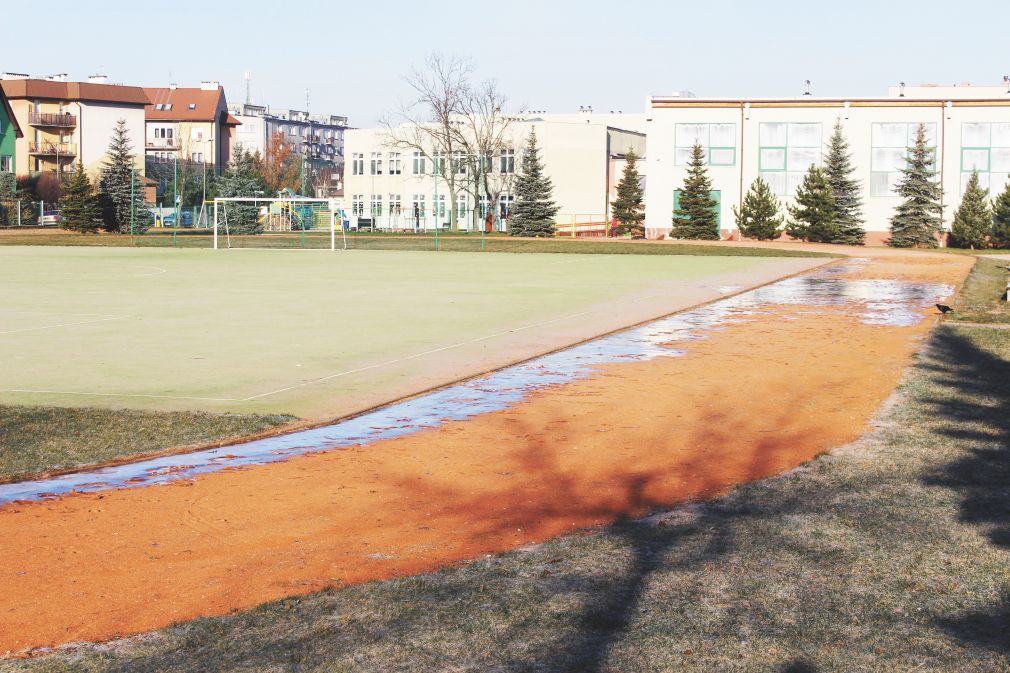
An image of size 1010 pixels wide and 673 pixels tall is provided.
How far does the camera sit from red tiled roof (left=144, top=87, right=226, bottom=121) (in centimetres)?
12838

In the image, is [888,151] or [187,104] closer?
[888,151]

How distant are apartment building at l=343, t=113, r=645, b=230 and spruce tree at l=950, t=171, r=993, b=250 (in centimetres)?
2582

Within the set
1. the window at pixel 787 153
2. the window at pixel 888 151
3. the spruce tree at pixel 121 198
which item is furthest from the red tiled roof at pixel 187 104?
the window at pixel 888 151

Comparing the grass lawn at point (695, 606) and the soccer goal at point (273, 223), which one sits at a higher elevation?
the soccer goal at point (273, 223)

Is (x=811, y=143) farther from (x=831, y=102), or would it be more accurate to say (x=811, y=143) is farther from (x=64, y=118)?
(x=64, y=118)

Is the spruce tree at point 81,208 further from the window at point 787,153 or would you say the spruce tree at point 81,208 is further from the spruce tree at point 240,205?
the window at point 787,153

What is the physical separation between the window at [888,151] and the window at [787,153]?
2.82 metres

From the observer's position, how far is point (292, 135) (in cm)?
18700

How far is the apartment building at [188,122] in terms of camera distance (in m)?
128

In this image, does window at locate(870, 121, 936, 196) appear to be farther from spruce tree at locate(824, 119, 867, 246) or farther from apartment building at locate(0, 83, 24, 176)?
apartment building at locate(0, 83, 24, 176)

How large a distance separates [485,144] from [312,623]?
83.8 metres

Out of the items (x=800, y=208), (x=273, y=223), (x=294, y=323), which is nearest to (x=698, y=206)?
(x=800, y=208)

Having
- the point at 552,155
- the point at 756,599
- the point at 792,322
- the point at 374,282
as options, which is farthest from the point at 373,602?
the point at 552,155

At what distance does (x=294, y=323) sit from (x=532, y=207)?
55.0 meters
